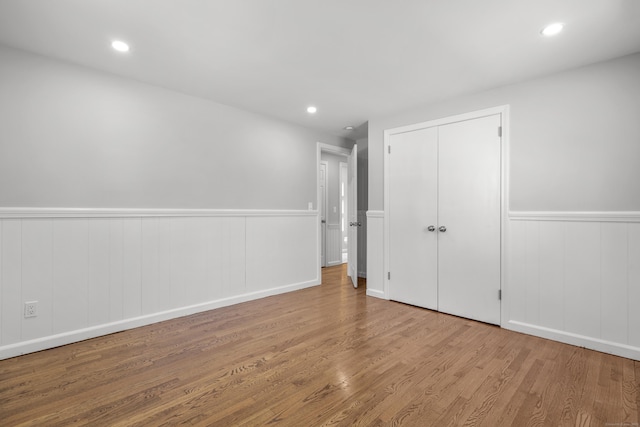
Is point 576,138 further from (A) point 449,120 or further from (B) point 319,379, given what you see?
(B) point 319,379

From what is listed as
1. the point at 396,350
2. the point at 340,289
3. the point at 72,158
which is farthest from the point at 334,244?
the point at 72,158

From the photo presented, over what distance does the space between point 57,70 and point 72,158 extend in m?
0.73

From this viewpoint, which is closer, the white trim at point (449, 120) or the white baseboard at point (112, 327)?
the white baseboard at point (112, 327)

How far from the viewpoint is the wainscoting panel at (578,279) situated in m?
2.43

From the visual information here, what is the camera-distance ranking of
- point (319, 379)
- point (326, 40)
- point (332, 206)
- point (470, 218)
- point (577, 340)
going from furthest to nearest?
point (332, 206), point (470, 218), point (577, 340), point (326, 40), point (319, 379)

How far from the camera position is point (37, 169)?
2.52m

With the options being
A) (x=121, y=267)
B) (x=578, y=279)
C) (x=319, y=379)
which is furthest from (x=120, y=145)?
(x=578, y=279)

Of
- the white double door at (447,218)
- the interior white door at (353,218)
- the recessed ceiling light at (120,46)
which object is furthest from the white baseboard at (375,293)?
the recessed ceiling light at (120,46)

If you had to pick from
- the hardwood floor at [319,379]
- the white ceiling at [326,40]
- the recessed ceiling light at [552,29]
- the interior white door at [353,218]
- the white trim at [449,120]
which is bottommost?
the hardwood floor at [319,379]

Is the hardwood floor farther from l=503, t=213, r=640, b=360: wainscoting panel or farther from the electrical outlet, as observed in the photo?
the electrical outlet

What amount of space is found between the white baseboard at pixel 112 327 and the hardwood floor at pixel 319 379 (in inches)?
3.2

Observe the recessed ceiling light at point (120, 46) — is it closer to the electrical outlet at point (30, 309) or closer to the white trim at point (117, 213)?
the white trim at point (117, 213)

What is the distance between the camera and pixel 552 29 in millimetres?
2137

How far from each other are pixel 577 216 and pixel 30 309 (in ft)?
14.9
